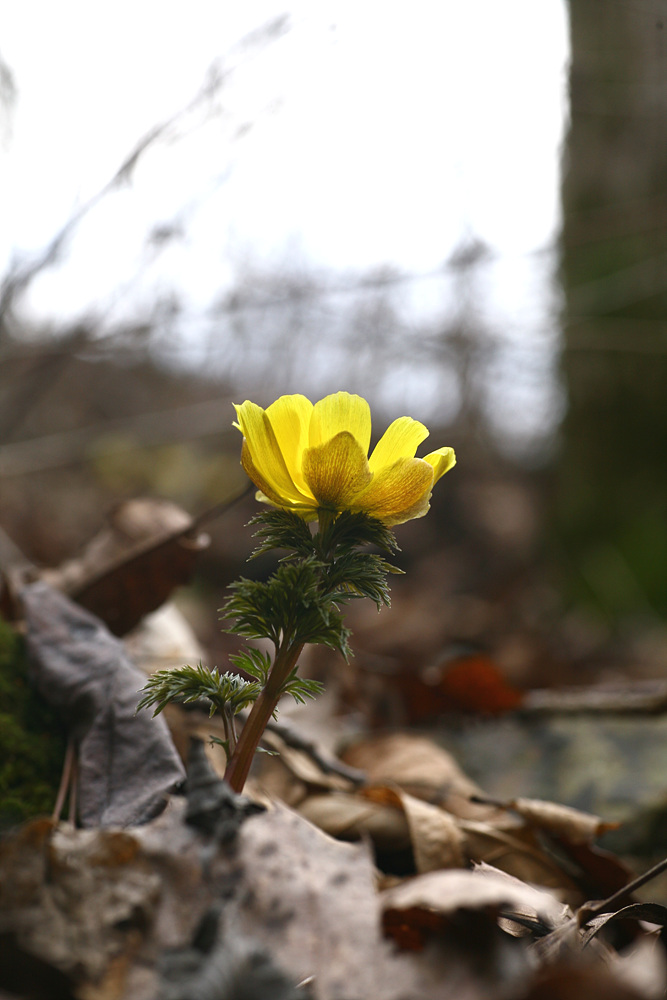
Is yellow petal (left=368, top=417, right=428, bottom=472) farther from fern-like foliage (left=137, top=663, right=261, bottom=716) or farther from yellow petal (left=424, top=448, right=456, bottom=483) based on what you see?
fern-like foliage (left=137, top=663, right=261, bottom=716)

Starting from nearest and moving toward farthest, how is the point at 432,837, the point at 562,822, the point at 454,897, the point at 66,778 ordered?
the point at 454,897, the point at 66,778, the point at 432,837, the point at 562,822

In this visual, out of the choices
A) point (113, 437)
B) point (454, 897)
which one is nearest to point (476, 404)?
point (113, 437)

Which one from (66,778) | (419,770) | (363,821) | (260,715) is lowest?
(419,770)

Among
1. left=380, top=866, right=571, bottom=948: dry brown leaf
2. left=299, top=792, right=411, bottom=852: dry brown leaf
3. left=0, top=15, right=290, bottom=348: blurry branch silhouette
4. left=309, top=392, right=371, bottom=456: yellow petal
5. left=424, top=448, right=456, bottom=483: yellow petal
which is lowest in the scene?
left=299, top=792, right=411, bottom=852: dry brown leaf

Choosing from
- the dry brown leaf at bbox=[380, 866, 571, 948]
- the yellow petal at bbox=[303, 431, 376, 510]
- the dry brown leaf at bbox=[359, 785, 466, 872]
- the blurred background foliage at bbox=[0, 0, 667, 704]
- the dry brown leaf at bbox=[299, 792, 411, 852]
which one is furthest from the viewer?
the blurred background foliage at bbox=[0, 0, 667, 704]

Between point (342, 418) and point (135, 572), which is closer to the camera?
point (342, 418)

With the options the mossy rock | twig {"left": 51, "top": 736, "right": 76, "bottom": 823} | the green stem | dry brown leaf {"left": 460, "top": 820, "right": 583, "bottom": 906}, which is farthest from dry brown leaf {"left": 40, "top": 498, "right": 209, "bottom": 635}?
dry brown leaf {"left": 460, "top": 820, "right": 583, "bottom": 906}

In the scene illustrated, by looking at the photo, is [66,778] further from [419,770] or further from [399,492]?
[419,770]

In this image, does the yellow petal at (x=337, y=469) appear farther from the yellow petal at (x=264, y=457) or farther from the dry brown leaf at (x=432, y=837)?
the dry brown leaf at (x=432, y=837)
